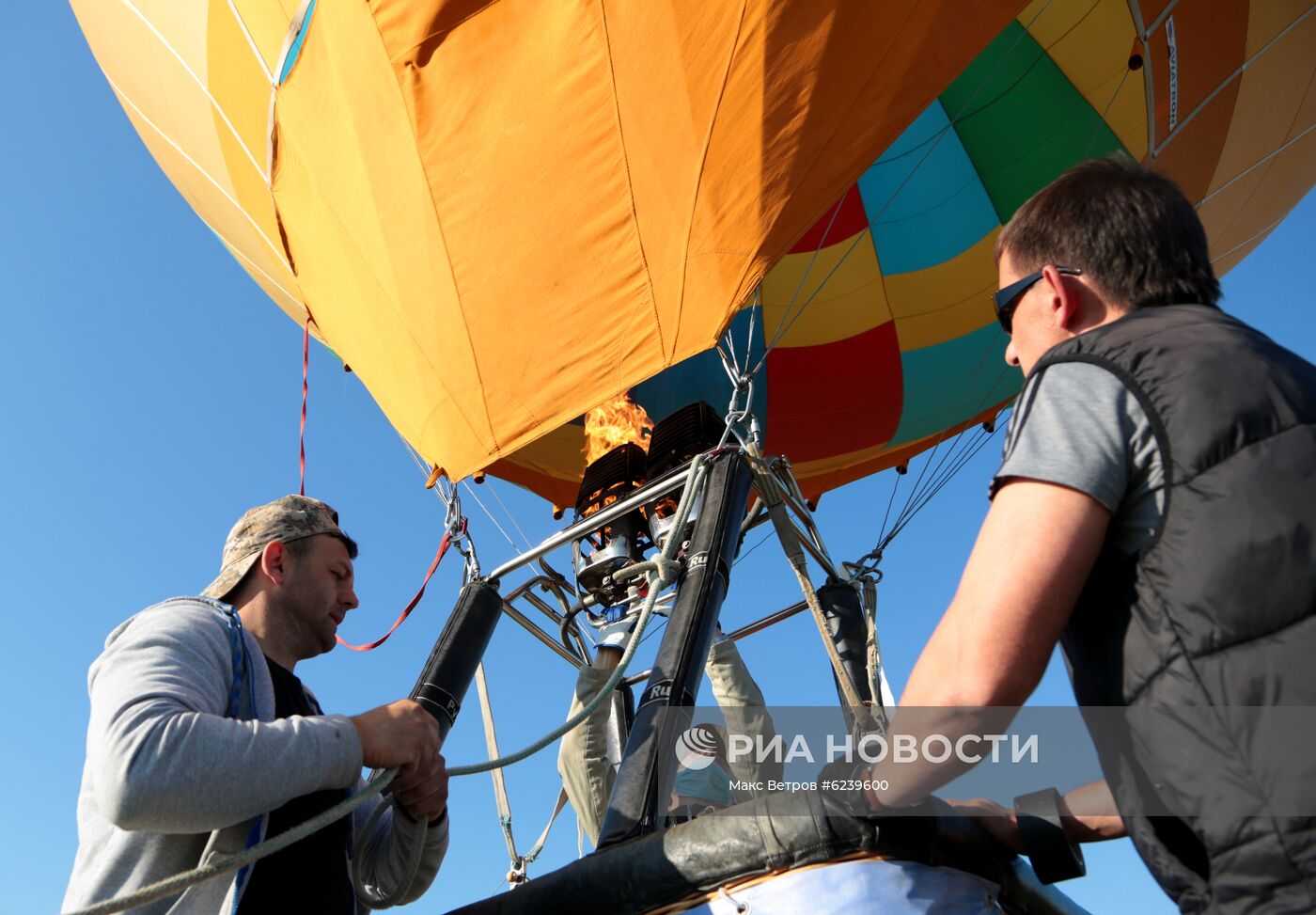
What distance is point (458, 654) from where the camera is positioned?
12.0ft

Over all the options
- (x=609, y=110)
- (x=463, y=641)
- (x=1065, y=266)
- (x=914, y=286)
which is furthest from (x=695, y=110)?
(x=914, y=286)

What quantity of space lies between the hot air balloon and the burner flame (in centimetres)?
72

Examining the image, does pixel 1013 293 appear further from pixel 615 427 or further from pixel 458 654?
pixel 615 427

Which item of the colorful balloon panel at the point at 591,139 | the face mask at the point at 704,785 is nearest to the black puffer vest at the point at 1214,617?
the colorful balloon panel at the point at 591,139

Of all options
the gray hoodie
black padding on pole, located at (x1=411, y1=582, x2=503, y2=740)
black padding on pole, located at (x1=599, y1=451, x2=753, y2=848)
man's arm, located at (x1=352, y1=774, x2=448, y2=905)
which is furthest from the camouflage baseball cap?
black padding on pole, located at (x1=411, y1=582, x2=503, y2=740)

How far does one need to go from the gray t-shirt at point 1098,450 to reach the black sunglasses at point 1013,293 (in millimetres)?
194

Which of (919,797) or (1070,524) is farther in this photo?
(919,797)

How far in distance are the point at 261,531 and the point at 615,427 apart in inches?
148

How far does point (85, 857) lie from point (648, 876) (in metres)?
0.72

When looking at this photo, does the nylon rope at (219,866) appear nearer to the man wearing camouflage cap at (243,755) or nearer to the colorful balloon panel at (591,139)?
the man wearing camouflage cap at (243,755)

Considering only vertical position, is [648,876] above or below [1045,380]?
below

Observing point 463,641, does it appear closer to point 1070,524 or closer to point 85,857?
point 85,857

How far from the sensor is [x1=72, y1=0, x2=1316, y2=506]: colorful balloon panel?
3477 mm

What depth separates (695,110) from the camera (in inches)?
138
